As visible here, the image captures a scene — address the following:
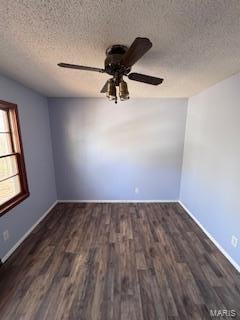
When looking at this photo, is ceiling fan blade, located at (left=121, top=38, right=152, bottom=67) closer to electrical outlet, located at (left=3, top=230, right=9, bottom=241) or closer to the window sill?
the window sill

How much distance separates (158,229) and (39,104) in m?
3.12

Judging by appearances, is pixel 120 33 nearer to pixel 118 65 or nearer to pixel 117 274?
pixel 118 65

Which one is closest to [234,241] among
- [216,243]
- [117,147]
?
[216,243]

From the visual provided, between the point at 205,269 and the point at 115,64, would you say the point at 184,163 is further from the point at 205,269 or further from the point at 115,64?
the point at 115,64

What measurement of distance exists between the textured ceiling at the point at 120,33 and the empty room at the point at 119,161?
0.03 feet

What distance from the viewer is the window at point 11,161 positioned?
2.32 m

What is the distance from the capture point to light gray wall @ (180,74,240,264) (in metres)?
2.04

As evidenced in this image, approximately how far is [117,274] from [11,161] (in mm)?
2137

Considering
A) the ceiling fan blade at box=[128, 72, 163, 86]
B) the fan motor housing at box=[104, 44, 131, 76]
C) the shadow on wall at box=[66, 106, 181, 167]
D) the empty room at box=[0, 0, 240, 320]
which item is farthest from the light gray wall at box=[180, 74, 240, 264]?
the fan motor housing at box=[104, 44, 131, 76]

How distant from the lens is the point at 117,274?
189 cm

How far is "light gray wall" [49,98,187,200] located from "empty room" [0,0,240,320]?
0.08 ft

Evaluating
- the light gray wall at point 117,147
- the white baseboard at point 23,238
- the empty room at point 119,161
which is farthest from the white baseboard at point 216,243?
the white baseboard at point 23,238

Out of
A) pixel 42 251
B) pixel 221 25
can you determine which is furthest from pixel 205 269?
pixel 221 25

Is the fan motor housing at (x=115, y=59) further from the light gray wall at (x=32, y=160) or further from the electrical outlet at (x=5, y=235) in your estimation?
the electrical outlet at (x=5, y=235)
